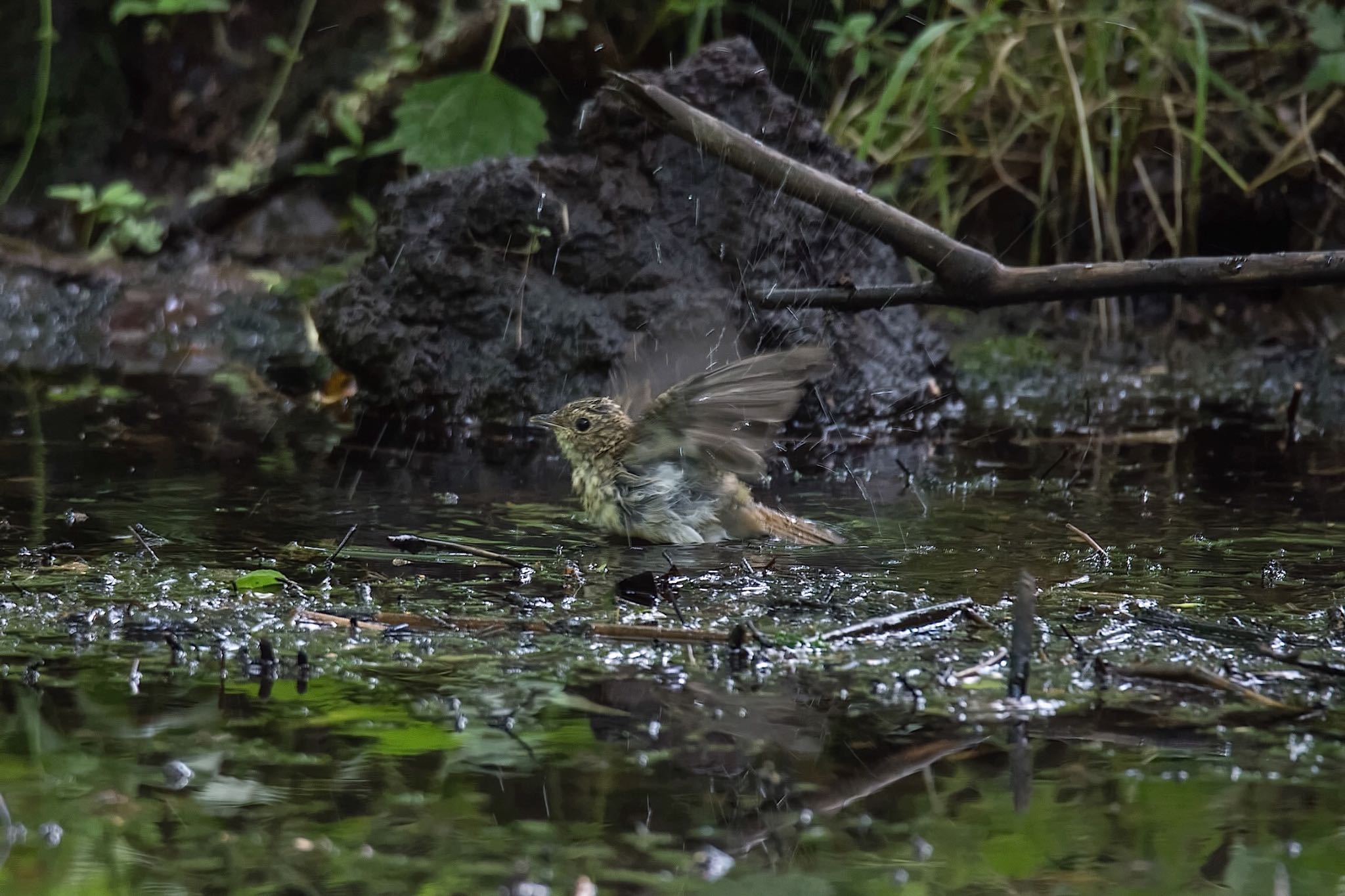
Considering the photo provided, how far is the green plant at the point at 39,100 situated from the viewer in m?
8.50

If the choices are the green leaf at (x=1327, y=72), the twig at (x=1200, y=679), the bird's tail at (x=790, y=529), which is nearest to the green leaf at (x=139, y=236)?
the bird's tail at (x=790, y=529)

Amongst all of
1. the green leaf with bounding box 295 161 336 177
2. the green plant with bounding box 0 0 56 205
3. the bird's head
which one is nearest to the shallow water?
the bird's head

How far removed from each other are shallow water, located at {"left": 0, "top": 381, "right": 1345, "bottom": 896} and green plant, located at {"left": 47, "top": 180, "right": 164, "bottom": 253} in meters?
4.64

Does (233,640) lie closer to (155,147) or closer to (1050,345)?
(1050,345)

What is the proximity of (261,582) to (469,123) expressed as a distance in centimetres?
489

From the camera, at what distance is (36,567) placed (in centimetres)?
354

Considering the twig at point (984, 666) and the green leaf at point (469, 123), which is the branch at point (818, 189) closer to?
the twig at point (984, 666)

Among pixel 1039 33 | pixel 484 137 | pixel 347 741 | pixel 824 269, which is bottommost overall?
pixel 347 741

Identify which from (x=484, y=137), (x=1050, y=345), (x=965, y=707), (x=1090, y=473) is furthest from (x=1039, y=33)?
(x=965, y=707)

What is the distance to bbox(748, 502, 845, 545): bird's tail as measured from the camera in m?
4.30

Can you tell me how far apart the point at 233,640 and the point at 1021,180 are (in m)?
6.12

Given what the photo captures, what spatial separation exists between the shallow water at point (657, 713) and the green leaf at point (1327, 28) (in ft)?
13.4

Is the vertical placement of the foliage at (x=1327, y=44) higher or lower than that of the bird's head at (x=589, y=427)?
higher

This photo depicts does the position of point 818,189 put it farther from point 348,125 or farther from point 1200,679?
point 348,125
